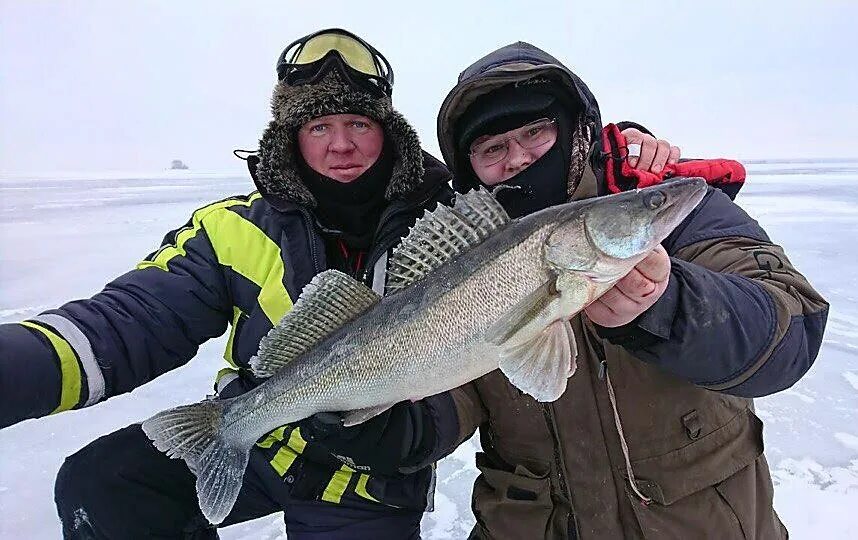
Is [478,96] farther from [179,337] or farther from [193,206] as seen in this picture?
[193,206]

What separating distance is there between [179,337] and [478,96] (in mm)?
1617

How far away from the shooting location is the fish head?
1.65 m

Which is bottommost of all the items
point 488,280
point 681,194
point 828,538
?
point 828,538

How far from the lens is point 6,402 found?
190 cm

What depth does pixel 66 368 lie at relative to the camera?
205 centimetres

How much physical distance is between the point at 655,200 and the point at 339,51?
183cm

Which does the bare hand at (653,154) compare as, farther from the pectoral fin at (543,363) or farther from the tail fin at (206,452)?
the tail fin at (206,452)

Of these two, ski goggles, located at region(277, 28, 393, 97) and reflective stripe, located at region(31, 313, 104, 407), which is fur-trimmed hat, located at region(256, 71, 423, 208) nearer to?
ski goggles, located at region(277, 28, 393, 97)

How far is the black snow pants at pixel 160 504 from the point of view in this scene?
2.52 m

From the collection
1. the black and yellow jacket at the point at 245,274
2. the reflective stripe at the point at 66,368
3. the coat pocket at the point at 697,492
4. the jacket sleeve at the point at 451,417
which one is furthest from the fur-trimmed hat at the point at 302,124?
the coat pocket at the point at 697,492

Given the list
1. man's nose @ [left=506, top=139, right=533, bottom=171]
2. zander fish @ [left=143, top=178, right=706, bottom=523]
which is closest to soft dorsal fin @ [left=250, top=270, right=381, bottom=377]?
zander fish @ [left=143, top=178, right=706, bottom=523]

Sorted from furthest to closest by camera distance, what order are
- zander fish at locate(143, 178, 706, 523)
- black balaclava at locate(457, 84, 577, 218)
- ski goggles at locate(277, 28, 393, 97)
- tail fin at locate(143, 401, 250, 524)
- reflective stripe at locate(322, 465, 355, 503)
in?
ski goggles at locate(277, 28, 393, 97), reflective stripe at locate(322, 465, 355, 503), black balaclava at locate(457, 84, 577, 218), tail fin at locate(143, 401, 250, 524), zander fish at locate(143, 178, 706, 523)

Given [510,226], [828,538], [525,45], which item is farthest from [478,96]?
[828,538]

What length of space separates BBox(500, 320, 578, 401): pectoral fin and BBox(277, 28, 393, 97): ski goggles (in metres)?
1.64
